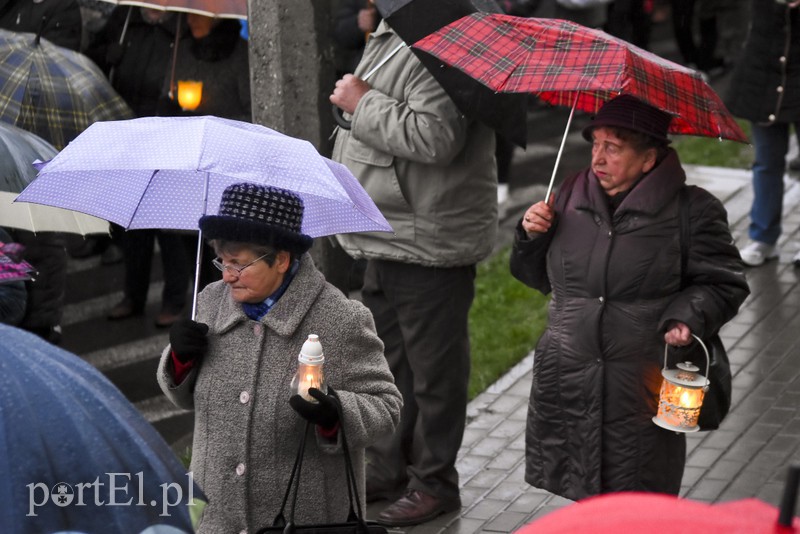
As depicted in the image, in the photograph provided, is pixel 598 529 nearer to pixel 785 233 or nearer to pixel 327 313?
pixel 327 313

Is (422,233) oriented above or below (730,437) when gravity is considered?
above

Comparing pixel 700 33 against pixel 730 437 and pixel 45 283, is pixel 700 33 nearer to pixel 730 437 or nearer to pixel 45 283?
pixel 730 437

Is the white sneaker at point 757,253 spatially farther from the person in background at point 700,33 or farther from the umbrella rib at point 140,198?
the person in background at point 700,33

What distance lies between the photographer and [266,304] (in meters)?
4.03

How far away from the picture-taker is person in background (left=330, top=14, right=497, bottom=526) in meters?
5.45

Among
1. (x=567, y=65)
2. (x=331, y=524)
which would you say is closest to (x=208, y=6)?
(x=567, y=65)

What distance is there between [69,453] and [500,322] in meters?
6.23

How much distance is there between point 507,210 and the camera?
11.2 m

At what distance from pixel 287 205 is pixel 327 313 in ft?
1.13

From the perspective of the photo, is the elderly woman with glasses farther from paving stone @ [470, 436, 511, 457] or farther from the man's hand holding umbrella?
paving stone @ [470, 436, 511, 457]

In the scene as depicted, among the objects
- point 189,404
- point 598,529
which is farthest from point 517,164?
point 598,529

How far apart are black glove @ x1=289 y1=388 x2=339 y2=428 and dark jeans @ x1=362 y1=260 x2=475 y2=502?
1990 mm

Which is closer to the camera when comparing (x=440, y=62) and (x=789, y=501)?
(x=789, y=501)

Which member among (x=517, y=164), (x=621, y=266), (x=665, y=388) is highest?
(x=621, y=266)
